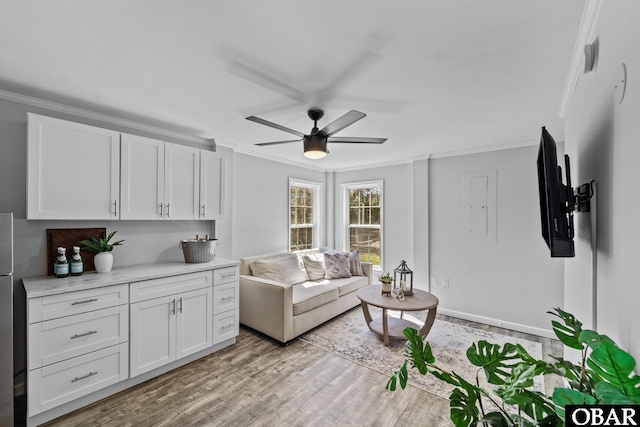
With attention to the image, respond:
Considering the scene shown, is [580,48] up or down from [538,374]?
up

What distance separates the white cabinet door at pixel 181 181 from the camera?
2.91m

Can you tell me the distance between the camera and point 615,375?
63cm

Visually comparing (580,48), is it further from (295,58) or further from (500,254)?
(500,254)

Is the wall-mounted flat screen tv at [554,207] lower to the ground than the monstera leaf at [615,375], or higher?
higher

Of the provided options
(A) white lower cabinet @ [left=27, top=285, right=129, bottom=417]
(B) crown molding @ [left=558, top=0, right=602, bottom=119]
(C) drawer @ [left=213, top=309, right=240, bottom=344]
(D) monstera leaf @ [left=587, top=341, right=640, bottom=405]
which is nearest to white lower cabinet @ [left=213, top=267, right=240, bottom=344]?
(C) drawer @ [left=213, top=309, right=240, bottom=344]

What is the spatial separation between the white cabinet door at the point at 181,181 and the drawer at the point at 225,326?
1.14 m

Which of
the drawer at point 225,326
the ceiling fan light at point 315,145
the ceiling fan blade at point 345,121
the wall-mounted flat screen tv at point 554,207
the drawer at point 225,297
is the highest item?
the ceiling fan blade at point 345,121

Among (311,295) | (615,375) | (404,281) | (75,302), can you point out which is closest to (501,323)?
(404,281)

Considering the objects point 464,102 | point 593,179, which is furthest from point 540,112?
point 593,179

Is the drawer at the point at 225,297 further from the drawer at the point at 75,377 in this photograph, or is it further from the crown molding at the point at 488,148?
the crown molding at the point at 488,148

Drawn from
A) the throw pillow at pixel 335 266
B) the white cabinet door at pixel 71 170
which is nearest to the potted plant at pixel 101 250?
the white cabinet door at pixel 71 170

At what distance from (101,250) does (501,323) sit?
465 cm

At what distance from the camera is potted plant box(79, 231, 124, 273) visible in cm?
248

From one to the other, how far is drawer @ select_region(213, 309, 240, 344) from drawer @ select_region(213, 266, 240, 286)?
13.6 inches
